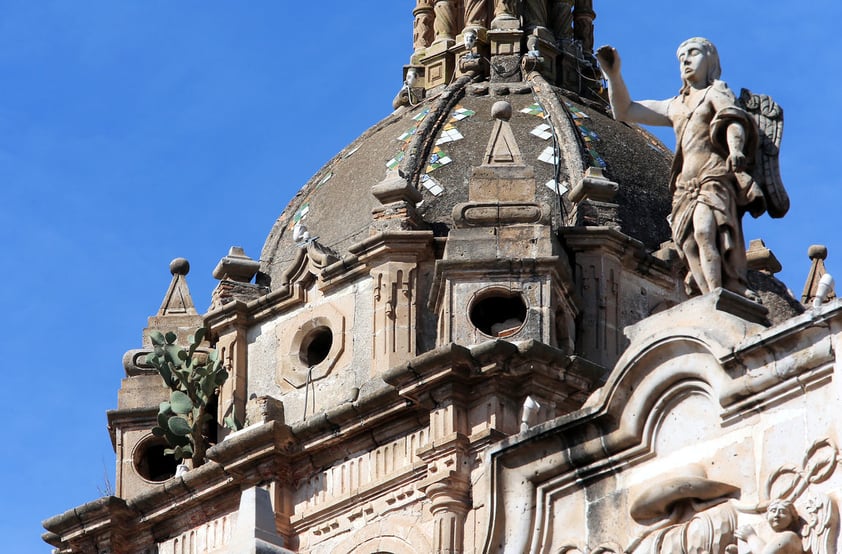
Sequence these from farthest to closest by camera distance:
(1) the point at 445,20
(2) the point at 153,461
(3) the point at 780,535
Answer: (1) the point at 445,20 → (2) the point at 153,461 → (3) the point at 780,535

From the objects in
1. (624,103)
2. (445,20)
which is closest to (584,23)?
(445,20)

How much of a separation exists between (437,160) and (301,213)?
2.62 meters

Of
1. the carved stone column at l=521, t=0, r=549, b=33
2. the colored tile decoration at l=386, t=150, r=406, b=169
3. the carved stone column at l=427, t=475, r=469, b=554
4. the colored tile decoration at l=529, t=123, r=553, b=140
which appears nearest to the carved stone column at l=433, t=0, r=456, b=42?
the carved stone column at l=521, t=0, r=549, b=33

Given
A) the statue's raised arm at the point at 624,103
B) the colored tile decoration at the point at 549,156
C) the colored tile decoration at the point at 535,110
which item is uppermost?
the colored tile decoration at the point at 535,110

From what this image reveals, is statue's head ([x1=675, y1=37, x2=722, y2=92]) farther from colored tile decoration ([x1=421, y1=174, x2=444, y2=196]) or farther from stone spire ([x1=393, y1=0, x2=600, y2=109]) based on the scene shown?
stone spire ([x1=393, y1=0, x2=600, y2=109])

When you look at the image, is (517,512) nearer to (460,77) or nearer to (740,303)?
(740,303)

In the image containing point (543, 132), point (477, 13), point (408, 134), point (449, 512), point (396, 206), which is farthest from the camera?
point (477, 13)

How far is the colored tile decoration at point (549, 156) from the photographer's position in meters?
54.7

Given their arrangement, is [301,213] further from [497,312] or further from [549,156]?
[497,312]

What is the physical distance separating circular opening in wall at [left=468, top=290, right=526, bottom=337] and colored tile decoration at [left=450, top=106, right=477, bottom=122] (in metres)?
6.65

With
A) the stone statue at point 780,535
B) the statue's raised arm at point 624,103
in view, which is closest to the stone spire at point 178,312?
the statue's raised arm at point 624,103

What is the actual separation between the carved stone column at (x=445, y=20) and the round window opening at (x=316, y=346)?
7864 mm

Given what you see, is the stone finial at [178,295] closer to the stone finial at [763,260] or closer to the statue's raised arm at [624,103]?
the stone finial at [763,260]

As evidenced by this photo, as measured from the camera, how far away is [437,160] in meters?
54.9
